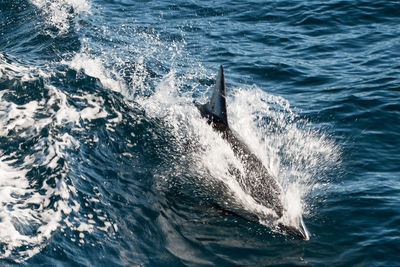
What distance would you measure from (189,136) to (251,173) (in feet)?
6.77

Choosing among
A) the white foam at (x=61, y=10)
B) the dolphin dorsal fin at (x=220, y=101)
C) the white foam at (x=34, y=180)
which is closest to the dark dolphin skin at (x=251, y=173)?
the dolphin dorsal fin at (x=220, y=101)

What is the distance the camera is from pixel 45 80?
38.5 ft

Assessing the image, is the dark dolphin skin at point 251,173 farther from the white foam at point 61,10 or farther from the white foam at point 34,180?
the white foam at point 61,10

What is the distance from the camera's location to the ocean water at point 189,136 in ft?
24.4

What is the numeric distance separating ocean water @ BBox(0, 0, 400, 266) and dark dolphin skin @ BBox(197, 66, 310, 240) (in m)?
0.16

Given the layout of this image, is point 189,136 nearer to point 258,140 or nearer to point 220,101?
point 220,101

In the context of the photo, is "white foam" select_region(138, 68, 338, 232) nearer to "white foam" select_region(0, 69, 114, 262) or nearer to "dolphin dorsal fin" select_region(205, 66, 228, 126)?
"dolphin dorsal fin" select_region(205, 66, 228, 126)

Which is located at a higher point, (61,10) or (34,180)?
(61,10)

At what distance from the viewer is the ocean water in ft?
24.4

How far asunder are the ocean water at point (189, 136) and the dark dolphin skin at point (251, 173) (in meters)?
0.16

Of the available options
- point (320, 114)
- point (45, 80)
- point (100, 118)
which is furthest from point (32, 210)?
point (320, 114)

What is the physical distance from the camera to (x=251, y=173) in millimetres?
8844

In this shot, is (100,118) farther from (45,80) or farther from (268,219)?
(268,219)

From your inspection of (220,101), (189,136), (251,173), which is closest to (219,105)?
(220,101)
